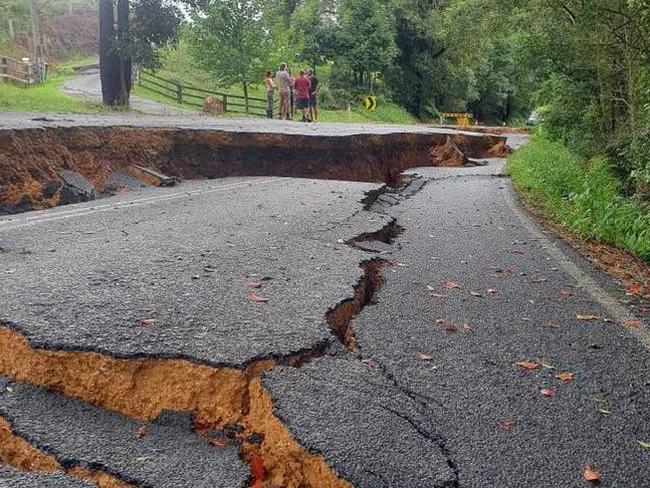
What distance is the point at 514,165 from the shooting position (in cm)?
1495

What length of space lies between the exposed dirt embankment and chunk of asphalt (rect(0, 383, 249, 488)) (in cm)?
587

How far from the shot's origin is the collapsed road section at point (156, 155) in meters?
8.71

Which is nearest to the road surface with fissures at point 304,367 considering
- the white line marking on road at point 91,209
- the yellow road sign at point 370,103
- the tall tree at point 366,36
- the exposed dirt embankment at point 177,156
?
the white line marking on road at point 91,209

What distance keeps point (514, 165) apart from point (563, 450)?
42.5 ft

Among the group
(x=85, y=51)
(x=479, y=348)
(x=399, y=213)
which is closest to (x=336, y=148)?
(x=399, y=213)

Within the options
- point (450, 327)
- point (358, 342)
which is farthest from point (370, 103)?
point (358, 342)

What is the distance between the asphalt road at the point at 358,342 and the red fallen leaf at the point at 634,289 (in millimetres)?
154

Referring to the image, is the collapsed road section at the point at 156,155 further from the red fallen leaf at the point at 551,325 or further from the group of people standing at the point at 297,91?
the red fallen leaf at the point at 551,325

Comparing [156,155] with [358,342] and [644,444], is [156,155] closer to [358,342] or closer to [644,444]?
[358,342]

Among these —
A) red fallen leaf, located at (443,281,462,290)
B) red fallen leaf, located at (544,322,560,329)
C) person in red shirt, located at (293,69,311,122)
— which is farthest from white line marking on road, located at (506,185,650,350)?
person in red shirt, located at (293,69,311,122)

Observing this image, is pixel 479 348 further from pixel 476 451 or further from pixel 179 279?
pixel 179 279

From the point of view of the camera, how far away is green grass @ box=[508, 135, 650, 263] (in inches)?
278

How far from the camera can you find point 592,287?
5.19 metres

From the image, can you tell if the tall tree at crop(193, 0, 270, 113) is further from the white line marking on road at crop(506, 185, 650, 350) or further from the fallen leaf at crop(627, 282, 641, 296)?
the fallen leaf at crop(627, 282, 641, 296)
